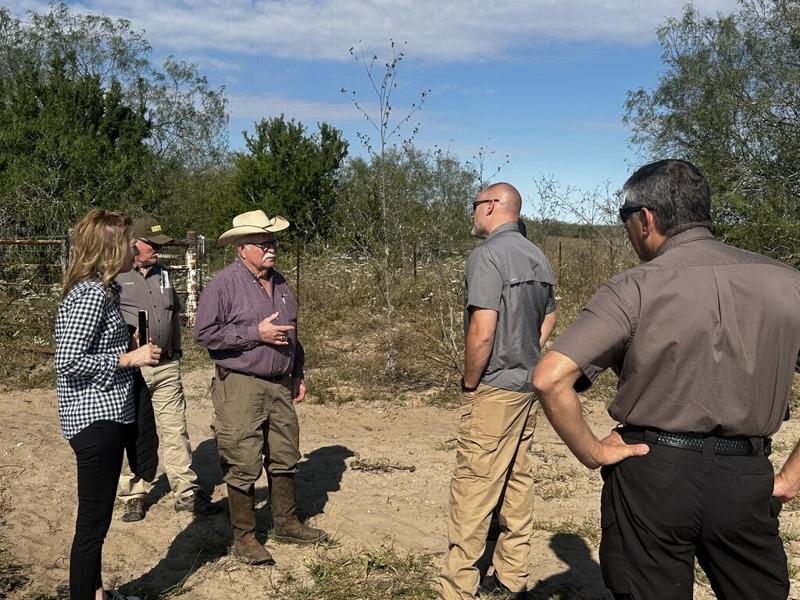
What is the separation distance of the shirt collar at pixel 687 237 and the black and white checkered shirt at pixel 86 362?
2.32 m

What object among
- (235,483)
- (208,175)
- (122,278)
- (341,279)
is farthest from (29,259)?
(208,175)

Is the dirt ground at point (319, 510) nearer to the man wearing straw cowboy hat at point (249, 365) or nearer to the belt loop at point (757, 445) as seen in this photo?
the man wearing straw cowboy hat at point (249, 365)

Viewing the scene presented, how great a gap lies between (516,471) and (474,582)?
0.60 meters

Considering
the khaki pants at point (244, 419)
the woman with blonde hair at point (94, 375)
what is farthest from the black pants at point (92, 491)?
the khaki pants at point (244, 419)

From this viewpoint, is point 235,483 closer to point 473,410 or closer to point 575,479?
point 473,410

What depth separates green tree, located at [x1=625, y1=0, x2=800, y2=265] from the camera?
13133 millimetres

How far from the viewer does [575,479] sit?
5.55 meters

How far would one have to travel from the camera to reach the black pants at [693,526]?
1.95 meters

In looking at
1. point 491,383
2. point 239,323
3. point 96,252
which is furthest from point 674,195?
point 239,323

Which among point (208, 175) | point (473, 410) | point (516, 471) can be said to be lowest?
point (516, 471)

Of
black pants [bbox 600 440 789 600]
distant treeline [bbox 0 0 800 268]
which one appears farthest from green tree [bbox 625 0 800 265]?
black pants [bbox 600 440 789 600]

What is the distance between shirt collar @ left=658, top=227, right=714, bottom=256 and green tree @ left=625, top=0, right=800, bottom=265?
11.5 metres

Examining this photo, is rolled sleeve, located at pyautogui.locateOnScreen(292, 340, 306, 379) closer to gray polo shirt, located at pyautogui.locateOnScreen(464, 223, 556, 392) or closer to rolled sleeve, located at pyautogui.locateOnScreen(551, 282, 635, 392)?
gray polo shirt, located at pyautogui.locateOnScreen(464, 223, 556, 392)

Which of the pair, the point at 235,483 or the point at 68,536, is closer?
the point at 235,483
